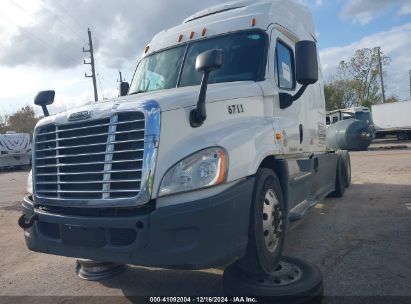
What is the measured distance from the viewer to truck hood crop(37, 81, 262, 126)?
341cm

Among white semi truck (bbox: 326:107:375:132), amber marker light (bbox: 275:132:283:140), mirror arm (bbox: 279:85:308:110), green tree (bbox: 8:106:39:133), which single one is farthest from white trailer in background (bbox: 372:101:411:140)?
green tree (bbox: 8:106:39:133)

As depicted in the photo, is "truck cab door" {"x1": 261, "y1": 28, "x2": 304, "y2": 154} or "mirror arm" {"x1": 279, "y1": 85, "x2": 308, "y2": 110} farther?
"mirror arm" {"x1": 279, "y1": 85, "x2": 308, "y2": 110}

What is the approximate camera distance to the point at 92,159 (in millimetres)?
3568

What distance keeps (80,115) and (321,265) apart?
10.4 feet

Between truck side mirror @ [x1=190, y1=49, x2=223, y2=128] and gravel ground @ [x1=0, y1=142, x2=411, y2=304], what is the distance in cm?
184

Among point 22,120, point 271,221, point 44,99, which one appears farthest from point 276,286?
point 22,120

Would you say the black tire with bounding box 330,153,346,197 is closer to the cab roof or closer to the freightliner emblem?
the cab roof

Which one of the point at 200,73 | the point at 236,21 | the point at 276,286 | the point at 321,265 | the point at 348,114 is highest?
the point at 236,21

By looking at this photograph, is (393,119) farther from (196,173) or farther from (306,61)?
(196,173)

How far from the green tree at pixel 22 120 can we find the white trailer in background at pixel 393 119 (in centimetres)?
5733

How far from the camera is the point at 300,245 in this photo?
554cm

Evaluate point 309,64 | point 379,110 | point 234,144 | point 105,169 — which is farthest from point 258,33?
point 379,110

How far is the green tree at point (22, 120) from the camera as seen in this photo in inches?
2768

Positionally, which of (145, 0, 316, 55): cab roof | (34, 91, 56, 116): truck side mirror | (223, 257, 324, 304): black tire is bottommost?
(223, 257, 324, 304): black tire
